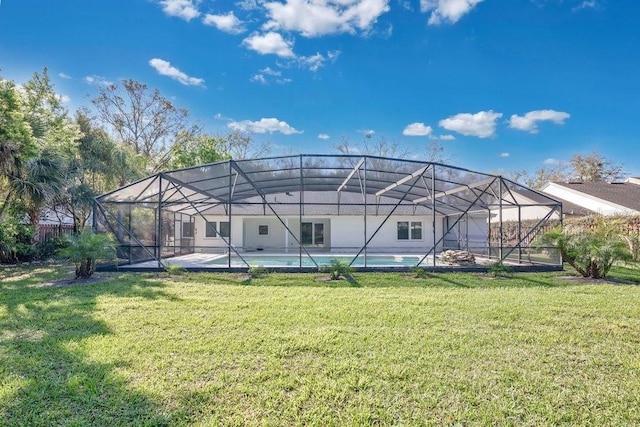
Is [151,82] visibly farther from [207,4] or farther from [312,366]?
[312,366]

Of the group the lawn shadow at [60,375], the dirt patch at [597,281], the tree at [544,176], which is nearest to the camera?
the lawn shadow at [60,375]

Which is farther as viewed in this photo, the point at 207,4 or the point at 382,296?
the point at 207,4

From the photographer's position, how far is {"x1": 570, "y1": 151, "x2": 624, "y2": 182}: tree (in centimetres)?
3788

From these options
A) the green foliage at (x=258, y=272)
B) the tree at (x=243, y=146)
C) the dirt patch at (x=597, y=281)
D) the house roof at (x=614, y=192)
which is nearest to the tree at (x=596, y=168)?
the house roof at (x=614, y=192)

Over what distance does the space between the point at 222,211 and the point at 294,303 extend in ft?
50.0

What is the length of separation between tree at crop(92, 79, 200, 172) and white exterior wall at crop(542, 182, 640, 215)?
27.5m

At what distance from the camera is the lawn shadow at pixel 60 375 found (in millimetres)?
2891

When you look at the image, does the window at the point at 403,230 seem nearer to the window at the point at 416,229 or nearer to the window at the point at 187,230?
the window at the point at 416,229

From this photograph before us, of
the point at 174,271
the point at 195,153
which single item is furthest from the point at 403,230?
the point at 195,153

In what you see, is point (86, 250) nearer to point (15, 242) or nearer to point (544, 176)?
point (15, 242)

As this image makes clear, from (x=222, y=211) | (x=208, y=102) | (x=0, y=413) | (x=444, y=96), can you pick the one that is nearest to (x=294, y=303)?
(x=0, y=413)

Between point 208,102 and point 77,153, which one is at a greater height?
point 208,102

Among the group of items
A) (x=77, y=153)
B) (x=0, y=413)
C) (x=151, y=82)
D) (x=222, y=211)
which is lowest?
(x=0, y=413)

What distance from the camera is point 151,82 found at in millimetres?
25969
